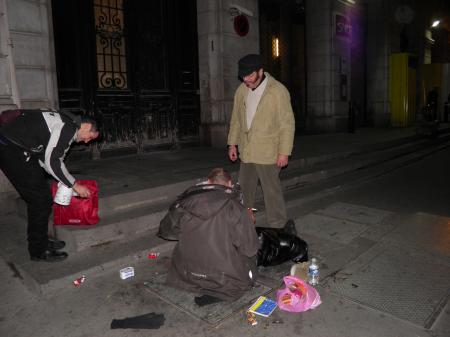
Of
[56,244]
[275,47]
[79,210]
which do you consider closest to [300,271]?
[79,210]

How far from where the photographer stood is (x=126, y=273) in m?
3.94

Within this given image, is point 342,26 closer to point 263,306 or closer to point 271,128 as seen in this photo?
point 271,128

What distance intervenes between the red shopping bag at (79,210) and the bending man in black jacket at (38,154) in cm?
37

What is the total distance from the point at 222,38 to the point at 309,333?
782 cm

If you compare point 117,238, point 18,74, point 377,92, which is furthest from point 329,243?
point 377,92

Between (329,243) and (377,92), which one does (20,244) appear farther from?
(377,92)

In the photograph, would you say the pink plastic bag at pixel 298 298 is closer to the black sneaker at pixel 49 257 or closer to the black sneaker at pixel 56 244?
the black sneaker at pixel 49 257

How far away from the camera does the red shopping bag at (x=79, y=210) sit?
4.37 metres

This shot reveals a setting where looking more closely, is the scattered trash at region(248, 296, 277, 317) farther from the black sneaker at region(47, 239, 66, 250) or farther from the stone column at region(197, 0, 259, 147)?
the stone column at region(197, 0, 259, 147)

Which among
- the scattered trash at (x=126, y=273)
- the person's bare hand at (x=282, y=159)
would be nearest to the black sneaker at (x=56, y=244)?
the scattered trash at (x=126, y=273)

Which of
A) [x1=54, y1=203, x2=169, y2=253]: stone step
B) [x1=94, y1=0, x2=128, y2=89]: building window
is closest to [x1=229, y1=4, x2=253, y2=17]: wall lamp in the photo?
[x1=94, y1=0, x2=128, y2=89]: building window

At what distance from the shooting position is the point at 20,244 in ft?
14.8

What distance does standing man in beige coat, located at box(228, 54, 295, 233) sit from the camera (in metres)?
4.50

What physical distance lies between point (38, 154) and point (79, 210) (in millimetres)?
848
